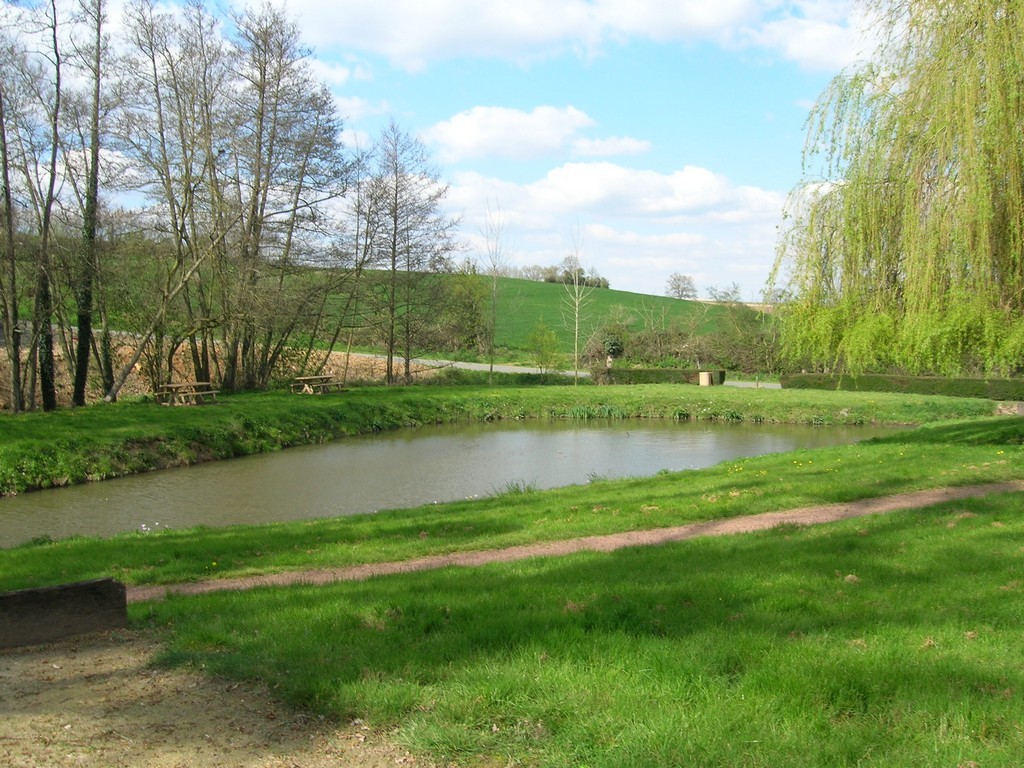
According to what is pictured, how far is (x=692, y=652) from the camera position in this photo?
14.9 feet

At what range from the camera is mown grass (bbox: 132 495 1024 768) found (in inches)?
143

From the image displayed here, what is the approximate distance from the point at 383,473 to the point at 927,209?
11.9m

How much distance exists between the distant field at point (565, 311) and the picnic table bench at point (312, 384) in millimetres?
21381

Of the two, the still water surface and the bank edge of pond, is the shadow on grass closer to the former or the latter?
the still water surface

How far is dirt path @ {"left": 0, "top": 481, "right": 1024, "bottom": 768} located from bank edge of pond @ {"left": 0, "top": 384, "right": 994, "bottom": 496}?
13.0 meters

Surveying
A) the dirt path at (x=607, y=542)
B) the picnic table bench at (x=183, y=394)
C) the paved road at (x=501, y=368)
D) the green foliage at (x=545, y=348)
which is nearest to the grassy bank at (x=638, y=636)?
the dirt path at (x=607, y=542)

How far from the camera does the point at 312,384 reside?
3178cm

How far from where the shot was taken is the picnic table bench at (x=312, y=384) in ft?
103

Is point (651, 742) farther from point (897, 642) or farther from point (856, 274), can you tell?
point (856, 274)

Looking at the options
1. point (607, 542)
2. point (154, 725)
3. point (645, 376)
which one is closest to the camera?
point (154, 725)

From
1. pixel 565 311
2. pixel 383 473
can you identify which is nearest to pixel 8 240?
pixel 383 473

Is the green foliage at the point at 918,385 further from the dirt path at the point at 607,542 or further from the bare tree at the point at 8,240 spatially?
Result: the bare tree at the point at 8,240

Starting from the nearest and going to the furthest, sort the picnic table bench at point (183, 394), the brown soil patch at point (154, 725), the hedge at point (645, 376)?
the brown soil patch at point (154, 725) → the picnic table bench at point (183, 394) → the hedge at point (645, 376)

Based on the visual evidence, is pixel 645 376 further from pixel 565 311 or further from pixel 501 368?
pixel 565 311
